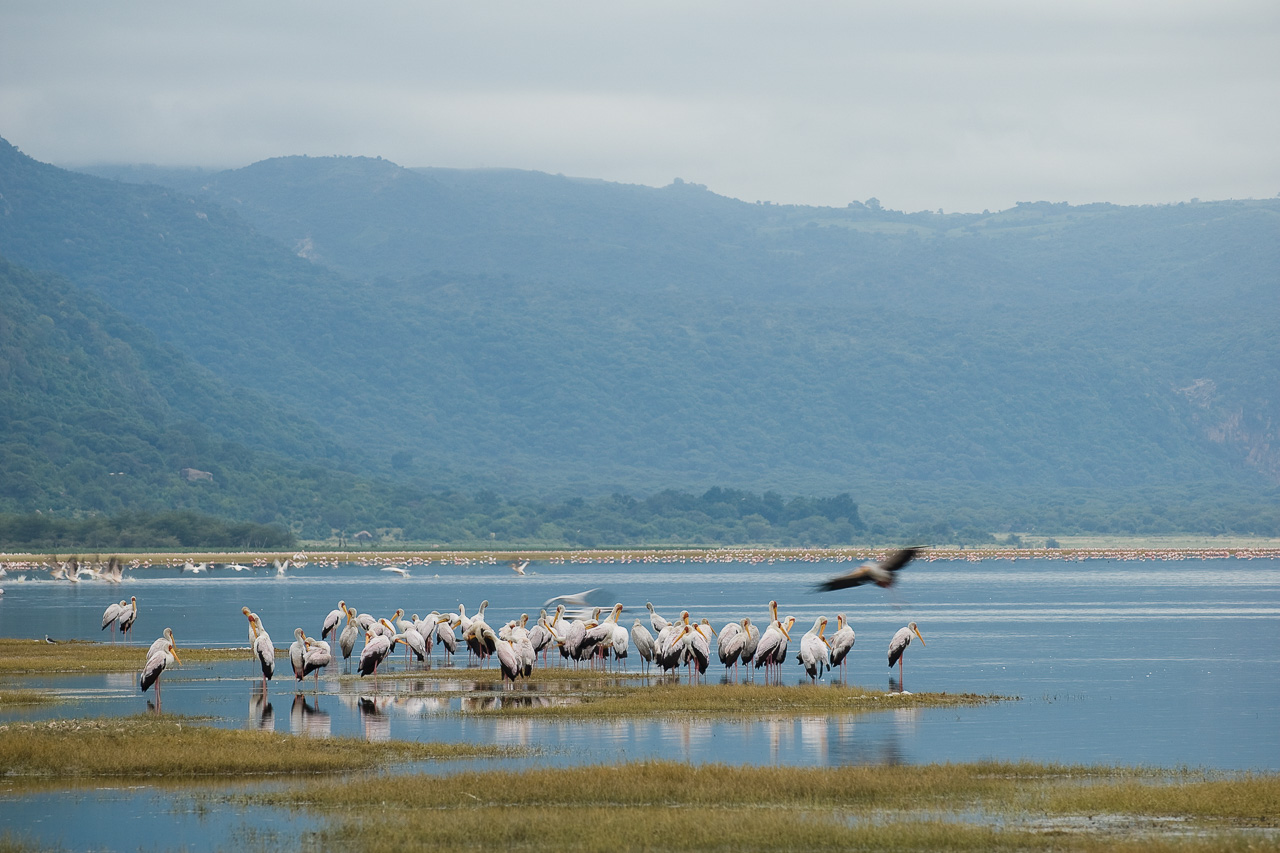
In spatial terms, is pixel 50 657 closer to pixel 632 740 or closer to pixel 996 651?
pixel 632 740

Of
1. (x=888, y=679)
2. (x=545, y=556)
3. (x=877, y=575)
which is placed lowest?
(x=545, y=556)

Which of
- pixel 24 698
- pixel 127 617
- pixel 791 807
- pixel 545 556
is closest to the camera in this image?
pixel 791 807

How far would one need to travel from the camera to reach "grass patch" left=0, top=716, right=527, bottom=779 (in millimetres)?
22484

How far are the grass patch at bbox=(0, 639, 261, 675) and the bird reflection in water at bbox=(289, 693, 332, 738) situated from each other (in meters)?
7.77

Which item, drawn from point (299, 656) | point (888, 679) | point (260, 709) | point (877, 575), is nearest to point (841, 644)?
point (888, 679)

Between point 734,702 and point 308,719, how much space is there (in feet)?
23.5

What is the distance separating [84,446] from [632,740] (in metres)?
157

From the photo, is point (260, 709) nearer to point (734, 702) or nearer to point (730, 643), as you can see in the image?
point (734, 702)

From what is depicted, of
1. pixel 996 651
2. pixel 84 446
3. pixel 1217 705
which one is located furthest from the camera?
pixel 84 446

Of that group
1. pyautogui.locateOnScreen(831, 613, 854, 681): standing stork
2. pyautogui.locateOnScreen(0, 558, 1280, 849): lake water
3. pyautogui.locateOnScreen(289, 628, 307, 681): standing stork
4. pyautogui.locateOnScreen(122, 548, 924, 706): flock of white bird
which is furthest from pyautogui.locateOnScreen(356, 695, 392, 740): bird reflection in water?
pyautogui.locateOnScreen(831, 613, 854, 681): standing stork

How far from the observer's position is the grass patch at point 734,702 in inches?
1134

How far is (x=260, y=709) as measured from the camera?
29078 millimetres

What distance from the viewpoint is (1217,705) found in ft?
97.8

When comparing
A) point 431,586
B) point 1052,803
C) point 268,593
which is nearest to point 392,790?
point 1052,803
